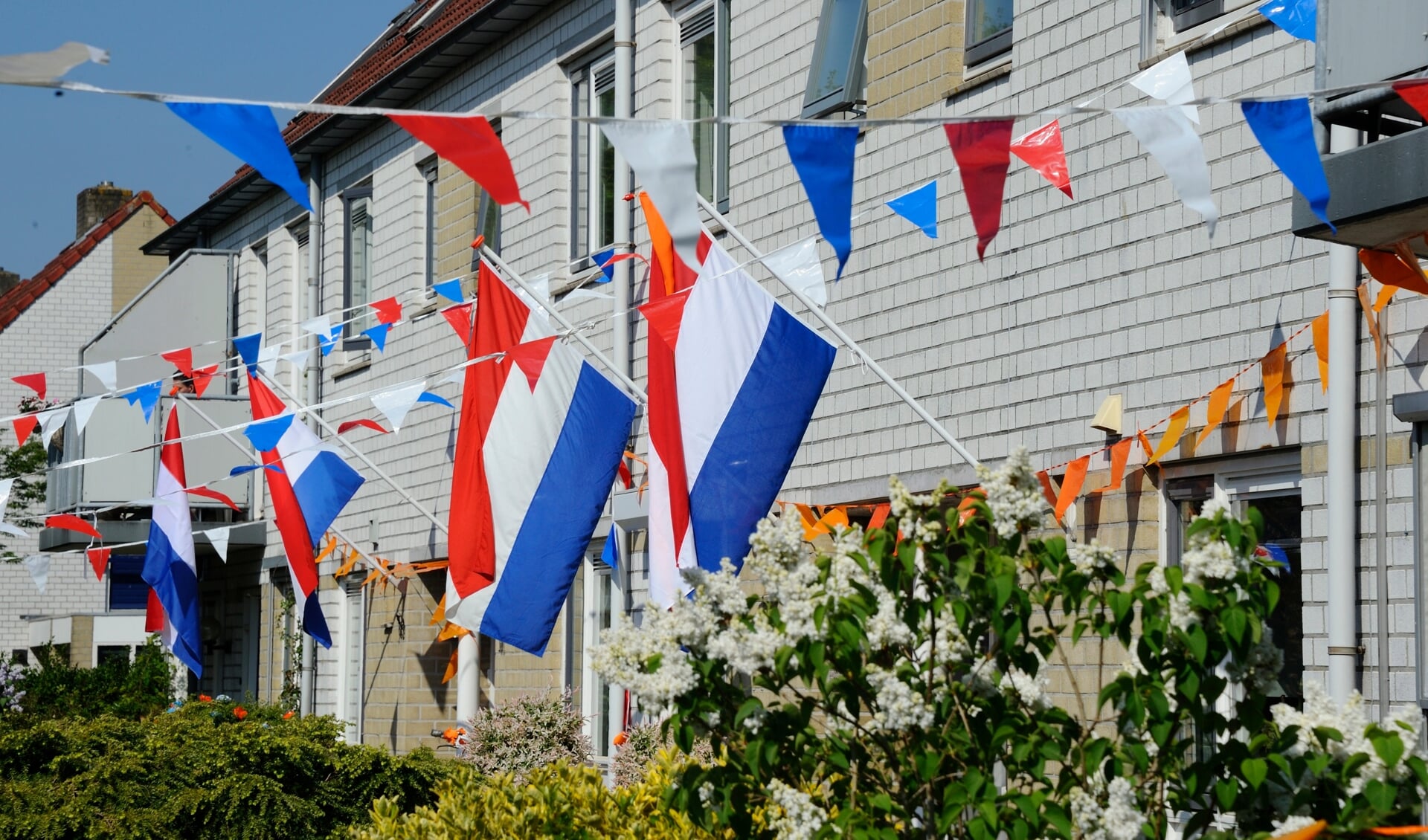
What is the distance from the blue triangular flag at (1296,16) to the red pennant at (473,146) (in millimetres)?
3599

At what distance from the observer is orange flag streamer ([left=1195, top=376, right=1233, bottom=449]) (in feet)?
26.6

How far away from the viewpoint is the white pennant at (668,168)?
19.1 feet

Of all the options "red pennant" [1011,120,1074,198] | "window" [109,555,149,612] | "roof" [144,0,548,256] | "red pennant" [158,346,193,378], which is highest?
"roof" [144,0,548,256]

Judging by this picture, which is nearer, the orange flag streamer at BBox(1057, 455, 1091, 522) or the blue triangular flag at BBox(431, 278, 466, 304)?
the orange flag streamer at BBox(1057, 455, 1091, 522)

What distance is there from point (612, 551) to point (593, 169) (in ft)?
10.9

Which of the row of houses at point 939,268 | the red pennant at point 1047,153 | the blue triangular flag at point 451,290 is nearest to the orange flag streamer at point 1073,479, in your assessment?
the row of houses at point 939,268

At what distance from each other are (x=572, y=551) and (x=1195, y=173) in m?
5.23

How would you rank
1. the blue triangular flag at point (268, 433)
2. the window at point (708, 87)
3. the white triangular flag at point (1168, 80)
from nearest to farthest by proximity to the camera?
1. the white triangular flag at point (1168, 80)
2. the window at point (708, 87)
3. the blue triangular flag at point (268, 433)

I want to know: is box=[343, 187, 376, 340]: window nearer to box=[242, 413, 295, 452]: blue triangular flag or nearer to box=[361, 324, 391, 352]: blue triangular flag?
box=[242, 413, 295, 452]: blue triangular flag

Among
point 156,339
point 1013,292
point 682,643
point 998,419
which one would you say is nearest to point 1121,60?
point 1013,292

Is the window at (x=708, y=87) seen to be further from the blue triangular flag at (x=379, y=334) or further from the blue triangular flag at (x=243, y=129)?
the blue triangular flag at (x=243, y=129)

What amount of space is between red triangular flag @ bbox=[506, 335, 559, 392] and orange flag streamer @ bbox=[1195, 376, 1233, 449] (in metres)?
3.99

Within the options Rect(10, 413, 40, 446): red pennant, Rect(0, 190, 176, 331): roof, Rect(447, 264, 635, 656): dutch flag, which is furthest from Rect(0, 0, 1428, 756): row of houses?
Rect(0, 190, 176, 331): roof

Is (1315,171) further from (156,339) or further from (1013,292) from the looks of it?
(156,339)
